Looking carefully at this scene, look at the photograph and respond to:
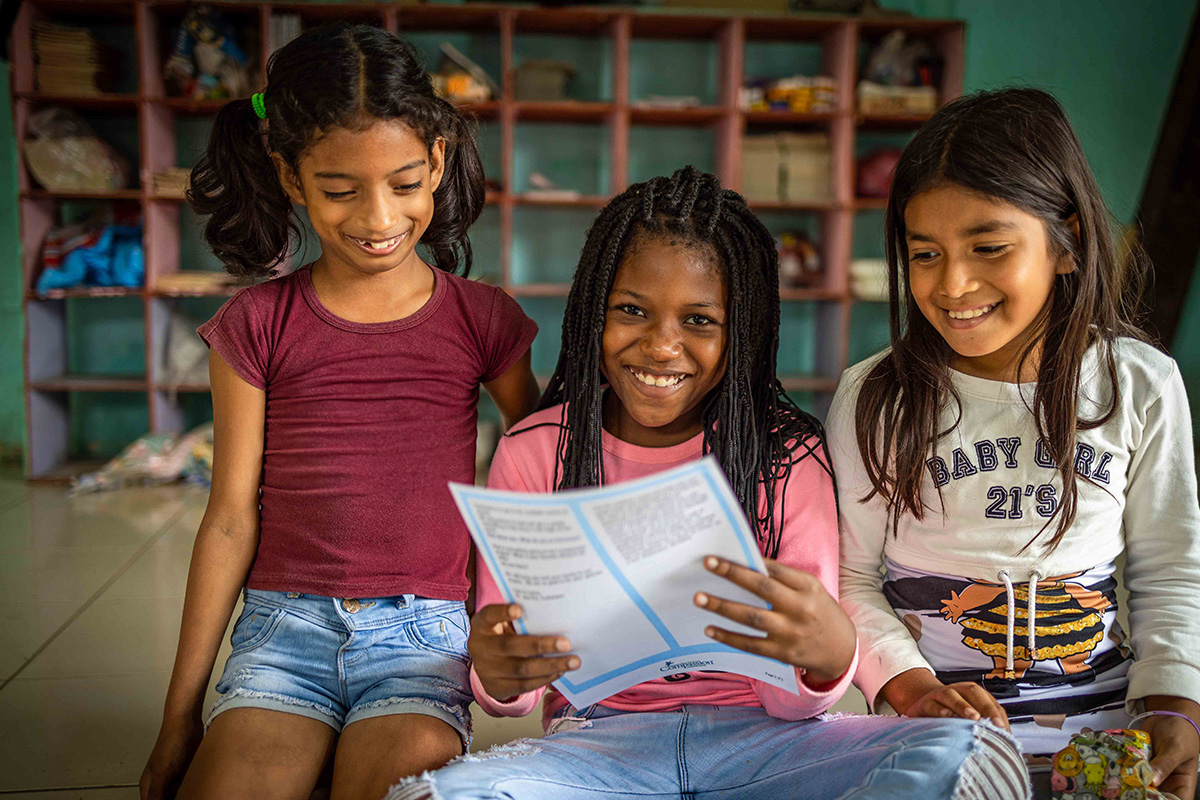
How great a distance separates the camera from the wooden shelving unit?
418 cm

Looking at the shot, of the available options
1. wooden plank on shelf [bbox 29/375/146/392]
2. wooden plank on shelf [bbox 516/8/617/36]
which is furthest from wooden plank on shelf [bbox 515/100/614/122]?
wooden plank on shelf [bbox 29/375/146/392]

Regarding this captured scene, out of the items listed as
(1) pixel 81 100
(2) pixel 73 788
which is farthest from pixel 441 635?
(1) pixel 81 100

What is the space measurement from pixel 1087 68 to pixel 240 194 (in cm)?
468

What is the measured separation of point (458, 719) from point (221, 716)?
0.30 m

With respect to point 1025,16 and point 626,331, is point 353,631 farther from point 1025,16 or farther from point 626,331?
point 1025,16

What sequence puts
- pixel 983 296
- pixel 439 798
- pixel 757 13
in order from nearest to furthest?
pixel 439 798 < pixel 983 296 < pixel 757 13

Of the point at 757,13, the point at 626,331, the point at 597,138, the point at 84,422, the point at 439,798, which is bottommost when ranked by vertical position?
the point at 84,422

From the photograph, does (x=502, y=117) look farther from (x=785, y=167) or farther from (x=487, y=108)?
(x=785, y=167)

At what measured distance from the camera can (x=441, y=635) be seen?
131cm

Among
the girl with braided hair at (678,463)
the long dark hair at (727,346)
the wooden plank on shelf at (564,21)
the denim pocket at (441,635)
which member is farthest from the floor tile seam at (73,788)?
the wooden plank on shelf at (564,21)

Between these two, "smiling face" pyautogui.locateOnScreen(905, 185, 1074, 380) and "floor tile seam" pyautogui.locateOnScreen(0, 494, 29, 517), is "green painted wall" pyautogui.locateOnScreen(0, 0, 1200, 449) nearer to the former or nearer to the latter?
"floor tile seam" pyautogui.locateOnScreen(0, 494, 29, 517)

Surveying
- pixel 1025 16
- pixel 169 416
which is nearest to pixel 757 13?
pixel 1025 16

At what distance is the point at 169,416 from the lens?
4.48 metres

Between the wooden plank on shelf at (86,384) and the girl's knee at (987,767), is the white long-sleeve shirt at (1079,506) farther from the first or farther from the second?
the wooden plank on shelf at (86,384)
